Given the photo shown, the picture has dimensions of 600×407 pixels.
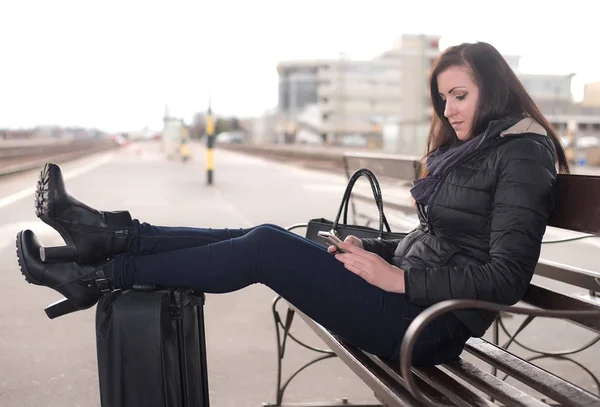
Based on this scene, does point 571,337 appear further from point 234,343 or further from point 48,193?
point 48,193

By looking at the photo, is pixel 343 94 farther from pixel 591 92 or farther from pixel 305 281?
pixel 305 281

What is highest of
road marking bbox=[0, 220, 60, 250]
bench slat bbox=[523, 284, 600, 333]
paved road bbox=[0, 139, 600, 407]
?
bench slat bbox=[523, 284, 600, 333]

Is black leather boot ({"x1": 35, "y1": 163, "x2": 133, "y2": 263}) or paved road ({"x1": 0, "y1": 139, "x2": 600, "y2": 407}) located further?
paved road ({"x1": 0, "y1": 139, "x2": 600, "y2": 407})

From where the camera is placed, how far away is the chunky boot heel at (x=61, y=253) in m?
2.42

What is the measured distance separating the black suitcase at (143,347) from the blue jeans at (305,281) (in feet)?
0.22

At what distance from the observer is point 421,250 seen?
252 centimetres

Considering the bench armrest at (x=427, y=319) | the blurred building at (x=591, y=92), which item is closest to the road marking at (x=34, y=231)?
the bench armrest at (x=427, y=319)

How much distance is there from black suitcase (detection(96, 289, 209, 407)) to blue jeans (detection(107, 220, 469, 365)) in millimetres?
68

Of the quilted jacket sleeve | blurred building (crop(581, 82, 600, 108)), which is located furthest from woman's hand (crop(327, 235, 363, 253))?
blurred building (crop(581, 82, 600, 108))

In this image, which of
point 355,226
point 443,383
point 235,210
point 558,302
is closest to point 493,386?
point 443,383

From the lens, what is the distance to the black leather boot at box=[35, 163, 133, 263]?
2.42 meters

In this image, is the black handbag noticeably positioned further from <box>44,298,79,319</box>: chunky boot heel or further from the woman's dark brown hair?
<box>44,298,79,319</box>: chunky boot heel

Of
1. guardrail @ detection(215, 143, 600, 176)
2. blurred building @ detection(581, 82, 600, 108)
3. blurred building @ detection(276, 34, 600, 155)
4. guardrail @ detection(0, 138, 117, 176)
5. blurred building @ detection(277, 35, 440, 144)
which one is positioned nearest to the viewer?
guardrail @ detection(0, 138, 117, 176)

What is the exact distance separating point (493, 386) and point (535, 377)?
0.14 metres
